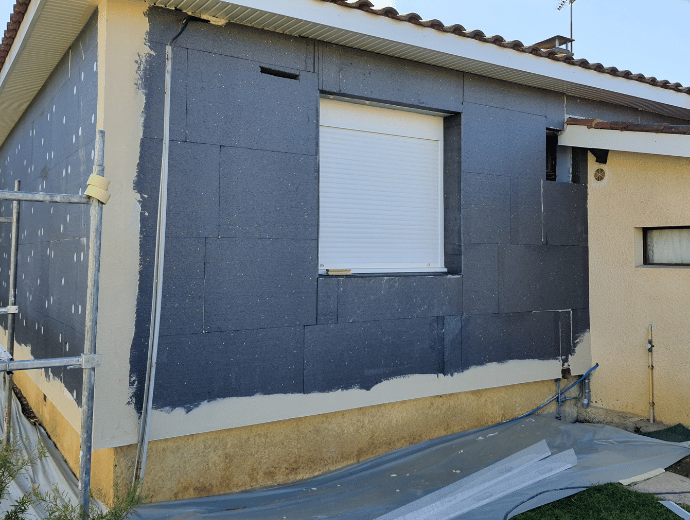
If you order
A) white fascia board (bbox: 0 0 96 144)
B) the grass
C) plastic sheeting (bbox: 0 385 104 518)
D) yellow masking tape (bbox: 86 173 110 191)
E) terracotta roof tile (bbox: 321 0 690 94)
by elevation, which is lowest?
the grass

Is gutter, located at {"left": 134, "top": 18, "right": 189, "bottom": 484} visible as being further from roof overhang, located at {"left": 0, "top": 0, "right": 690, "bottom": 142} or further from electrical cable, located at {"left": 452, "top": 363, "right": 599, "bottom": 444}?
electrical cable, located at {"left": 452, "top": 363, "right": 599, "bottom": 444}

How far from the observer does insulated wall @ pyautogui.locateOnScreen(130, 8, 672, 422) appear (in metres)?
4.39

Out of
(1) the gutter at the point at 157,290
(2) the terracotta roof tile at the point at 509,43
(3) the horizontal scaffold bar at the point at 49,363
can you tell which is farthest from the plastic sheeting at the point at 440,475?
(2) the terracotta roof tile at the point at 509,43

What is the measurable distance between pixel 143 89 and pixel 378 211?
244cm

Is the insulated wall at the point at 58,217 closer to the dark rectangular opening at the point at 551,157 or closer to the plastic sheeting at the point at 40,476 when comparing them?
the plastic sheeting at the point at 40,476

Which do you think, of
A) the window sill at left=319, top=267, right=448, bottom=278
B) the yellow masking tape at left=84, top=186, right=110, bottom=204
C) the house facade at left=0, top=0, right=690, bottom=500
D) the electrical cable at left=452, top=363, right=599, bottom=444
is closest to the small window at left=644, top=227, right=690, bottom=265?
the house facade at left=0, top=0, right=690, bottom=500

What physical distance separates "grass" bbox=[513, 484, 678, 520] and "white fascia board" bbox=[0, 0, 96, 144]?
5.31 meters

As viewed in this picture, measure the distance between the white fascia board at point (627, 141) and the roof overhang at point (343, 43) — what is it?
0.55 metres

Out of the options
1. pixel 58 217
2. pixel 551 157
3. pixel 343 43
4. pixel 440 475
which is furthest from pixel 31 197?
pixel 551 157

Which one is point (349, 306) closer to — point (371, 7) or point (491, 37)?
point (371, 7)

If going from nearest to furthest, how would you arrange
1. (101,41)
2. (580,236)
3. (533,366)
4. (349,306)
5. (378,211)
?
(101,41)
(349,306)
(378,211)
(533,366)
(580,236)

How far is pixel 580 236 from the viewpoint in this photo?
22.4 feet

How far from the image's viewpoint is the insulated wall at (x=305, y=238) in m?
4.39

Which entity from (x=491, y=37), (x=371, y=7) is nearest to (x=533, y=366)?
(x=491, y=37)
